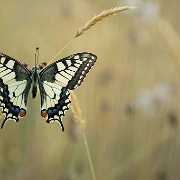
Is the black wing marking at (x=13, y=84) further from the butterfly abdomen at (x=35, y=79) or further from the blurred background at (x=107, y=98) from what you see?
the blurred background at (x=107, y=98)

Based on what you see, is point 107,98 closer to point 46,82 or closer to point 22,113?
point 46,82

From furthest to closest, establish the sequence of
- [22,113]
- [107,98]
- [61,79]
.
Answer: [107,98] < [61,79] < [22,113]

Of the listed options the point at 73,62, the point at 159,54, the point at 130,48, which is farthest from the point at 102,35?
the point at 73,62

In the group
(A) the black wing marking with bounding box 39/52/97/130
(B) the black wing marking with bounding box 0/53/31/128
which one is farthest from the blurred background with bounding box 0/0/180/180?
(B) the black wing marking with bounding box 0/53/31/128

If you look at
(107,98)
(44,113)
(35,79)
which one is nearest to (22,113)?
(44,113)

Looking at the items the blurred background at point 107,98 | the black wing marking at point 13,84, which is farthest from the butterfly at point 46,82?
the blurred background at point 107,98

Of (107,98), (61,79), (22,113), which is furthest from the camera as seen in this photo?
(107,98)
